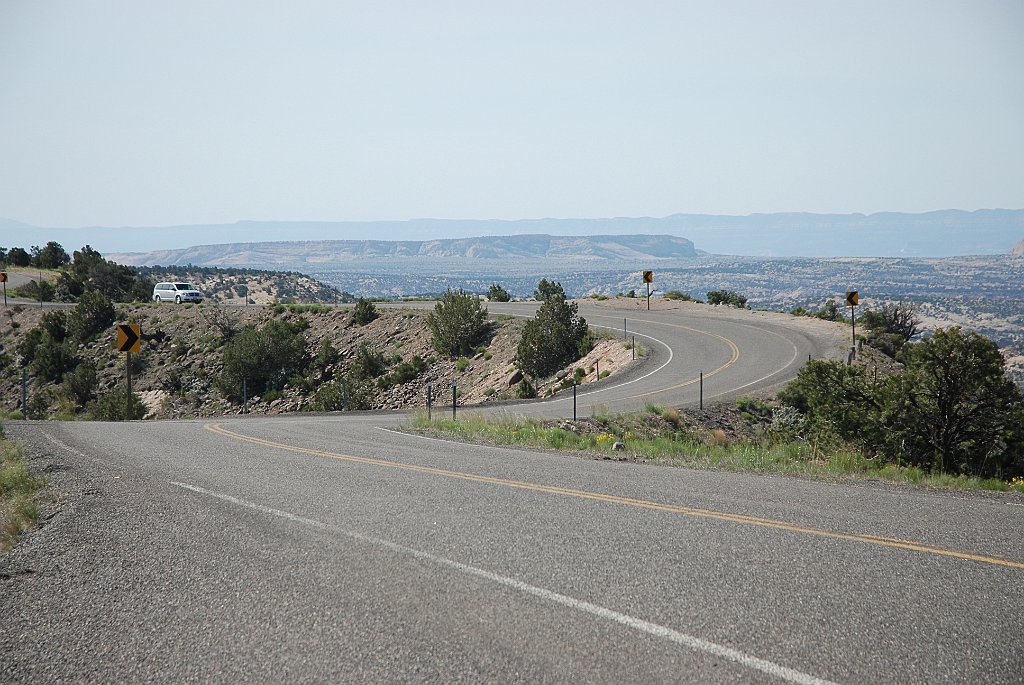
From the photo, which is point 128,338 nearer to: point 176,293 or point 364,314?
point 364,314

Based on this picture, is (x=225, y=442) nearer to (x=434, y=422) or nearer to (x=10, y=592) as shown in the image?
(x=434, y=422)

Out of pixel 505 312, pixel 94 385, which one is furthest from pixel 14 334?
pixel 505 312

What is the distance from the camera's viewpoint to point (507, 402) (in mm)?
29406

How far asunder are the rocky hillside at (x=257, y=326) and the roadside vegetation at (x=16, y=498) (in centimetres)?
2354

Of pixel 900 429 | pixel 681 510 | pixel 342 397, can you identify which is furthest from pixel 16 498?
pixel 342 397

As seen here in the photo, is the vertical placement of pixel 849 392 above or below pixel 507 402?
above

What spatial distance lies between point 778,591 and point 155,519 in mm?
6145

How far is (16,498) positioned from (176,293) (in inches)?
2364

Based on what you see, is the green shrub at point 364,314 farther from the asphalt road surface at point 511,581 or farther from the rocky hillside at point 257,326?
the asphalt road surface at point 511,581

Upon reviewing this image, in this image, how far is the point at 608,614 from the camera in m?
5.76

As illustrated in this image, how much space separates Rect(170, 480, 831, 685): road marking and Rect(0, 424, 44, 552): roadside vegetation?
268cm

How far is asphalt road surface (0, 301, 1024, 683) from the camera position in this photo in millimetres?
5086

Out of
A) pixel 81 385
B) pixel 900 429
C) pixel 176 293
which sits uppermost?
pixel 900 429

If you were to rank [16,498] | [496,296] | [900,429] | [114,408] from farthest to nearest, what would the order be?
[496,296], [114,408], [900,429], [16,498]
